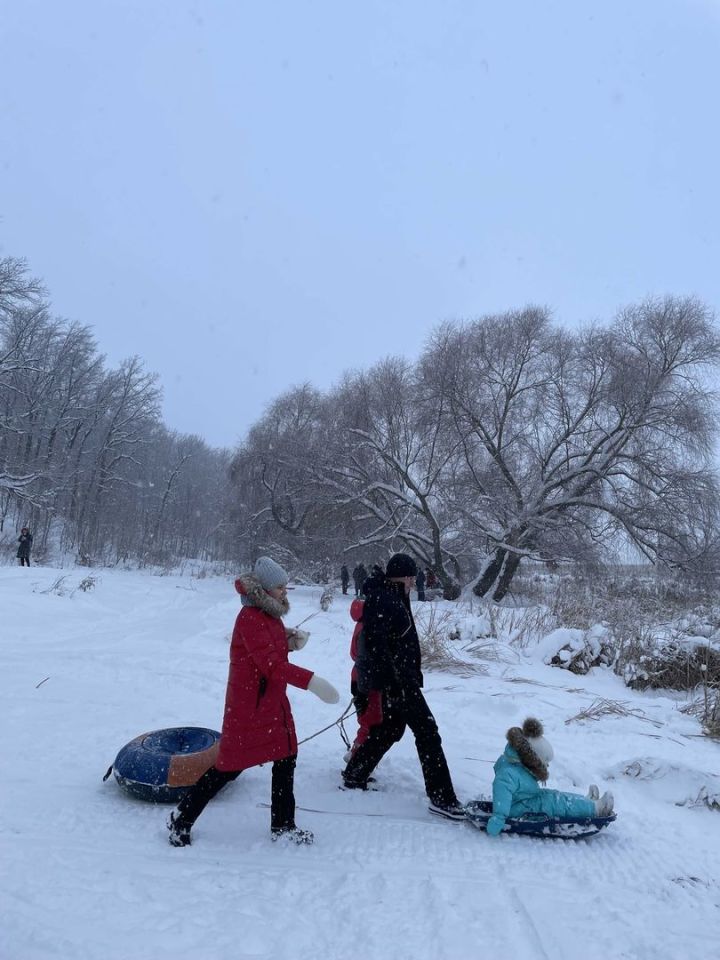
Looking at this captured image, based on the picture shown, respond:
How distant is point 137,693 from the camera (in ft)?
22.1

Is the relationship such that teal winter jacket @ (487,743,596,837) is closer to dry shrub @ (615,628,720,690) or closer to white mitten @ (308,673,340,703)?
white mitten @ (308,673,340,703)

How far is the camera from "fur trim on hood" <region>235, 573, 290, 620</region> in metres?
3.50

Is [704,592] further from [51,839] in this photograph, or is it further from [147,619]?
[51,839]

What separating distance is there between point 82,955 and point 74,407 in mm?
39667

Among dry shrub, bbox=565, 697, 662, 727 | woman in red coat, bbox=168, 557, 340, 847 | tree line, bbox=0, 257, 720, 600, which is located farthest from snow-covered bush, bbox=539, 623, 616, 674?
tree line, bbox=0, 257, 720, 600

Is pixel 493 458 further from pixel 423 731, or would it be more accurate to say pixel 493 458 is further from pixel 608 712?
pixel 423 731

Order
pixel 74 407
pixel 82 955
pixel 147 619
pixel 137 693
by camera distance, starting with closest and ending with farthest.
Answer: pixel 82 955
pixel 137 693
pixel 147 619
pixel 74 407

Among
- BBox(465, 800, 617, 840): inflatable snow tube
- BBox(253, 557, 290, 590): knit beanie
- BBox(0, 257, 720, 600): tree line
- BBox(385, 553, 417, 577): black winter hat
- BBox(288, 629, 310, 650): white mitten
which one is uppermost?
BBox(0, 257, 720, 600): tree line

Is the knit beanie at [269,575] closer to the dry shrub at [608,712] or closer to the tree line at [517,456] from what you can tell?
the dry shrub at [608,712]

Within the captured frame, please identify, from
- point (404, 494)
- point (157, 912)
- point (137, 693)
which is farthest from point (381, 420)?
point (157, 912)

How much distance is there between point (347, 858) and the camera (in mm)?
3396

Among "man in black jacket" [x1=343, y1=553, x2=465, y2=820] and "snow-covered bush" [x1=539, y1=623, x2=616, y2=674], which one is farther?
"snow-covered bush" [x1=539, y1=623, x2=616, y2=674]

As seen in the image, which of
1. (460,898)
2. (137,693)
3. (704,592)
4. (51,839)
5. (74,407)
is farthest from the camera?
(74,407)

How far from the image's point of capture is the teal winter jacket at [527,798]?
3.79 metres
